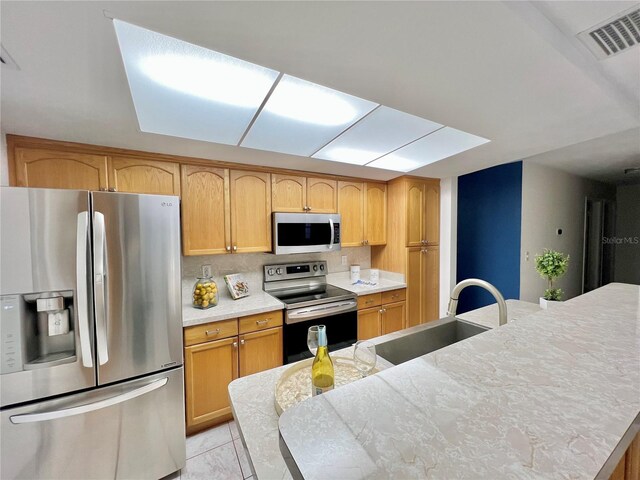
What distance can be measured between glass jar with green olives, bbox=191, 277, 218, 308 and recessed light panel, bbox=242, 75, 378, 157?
116cm

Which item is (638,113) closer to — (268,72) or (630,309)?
(630,309)

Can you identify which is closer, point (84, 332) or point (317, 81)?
point (317, 81)

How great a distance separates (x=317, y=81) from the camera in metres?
1.11

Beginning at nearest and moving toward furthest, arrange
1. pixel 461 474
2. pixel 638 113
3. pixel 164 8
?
pixel 461 474
pixel 164 8
pixel 638 113

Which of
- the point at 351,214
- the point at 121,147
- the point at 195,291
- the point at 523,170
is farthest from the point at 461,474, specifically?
the point at 523,170

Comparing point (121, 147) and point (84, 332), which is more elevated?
point (121, 147)

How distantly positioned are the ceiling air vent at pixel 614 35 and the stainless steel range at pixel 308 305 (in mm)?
2131

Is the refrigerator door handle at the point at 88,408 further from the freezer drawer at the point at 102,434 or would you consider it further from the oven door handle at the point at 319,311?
the oven door handle at the point at 319,311

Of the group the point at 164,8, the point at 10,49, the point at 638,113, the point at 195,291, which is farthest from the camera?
the point at 195,291

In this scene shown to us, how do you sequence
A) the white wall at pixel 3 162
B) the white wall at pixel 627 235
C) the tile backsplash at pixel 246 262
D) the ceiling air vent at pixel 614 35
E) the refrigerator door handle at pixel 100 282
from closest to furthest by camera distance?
1. the ceiling air vent at pixel 614 35
2. the refrigerator door handle at pixel 100 282
3. the white wall at pixel 3 162
4. the tile backsplash at pixel 246 262
5. the white wall at pixel 627 235

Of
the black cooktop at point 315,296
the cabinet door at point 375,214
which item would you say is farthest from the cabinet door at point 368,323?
the cabinet door at point 375,214

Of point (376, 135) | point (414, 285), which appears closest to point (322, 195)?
point (376, 135)

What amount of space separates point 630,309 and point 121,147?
2.97 metres

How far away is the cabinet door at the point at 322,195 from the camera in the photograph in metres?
2.57
